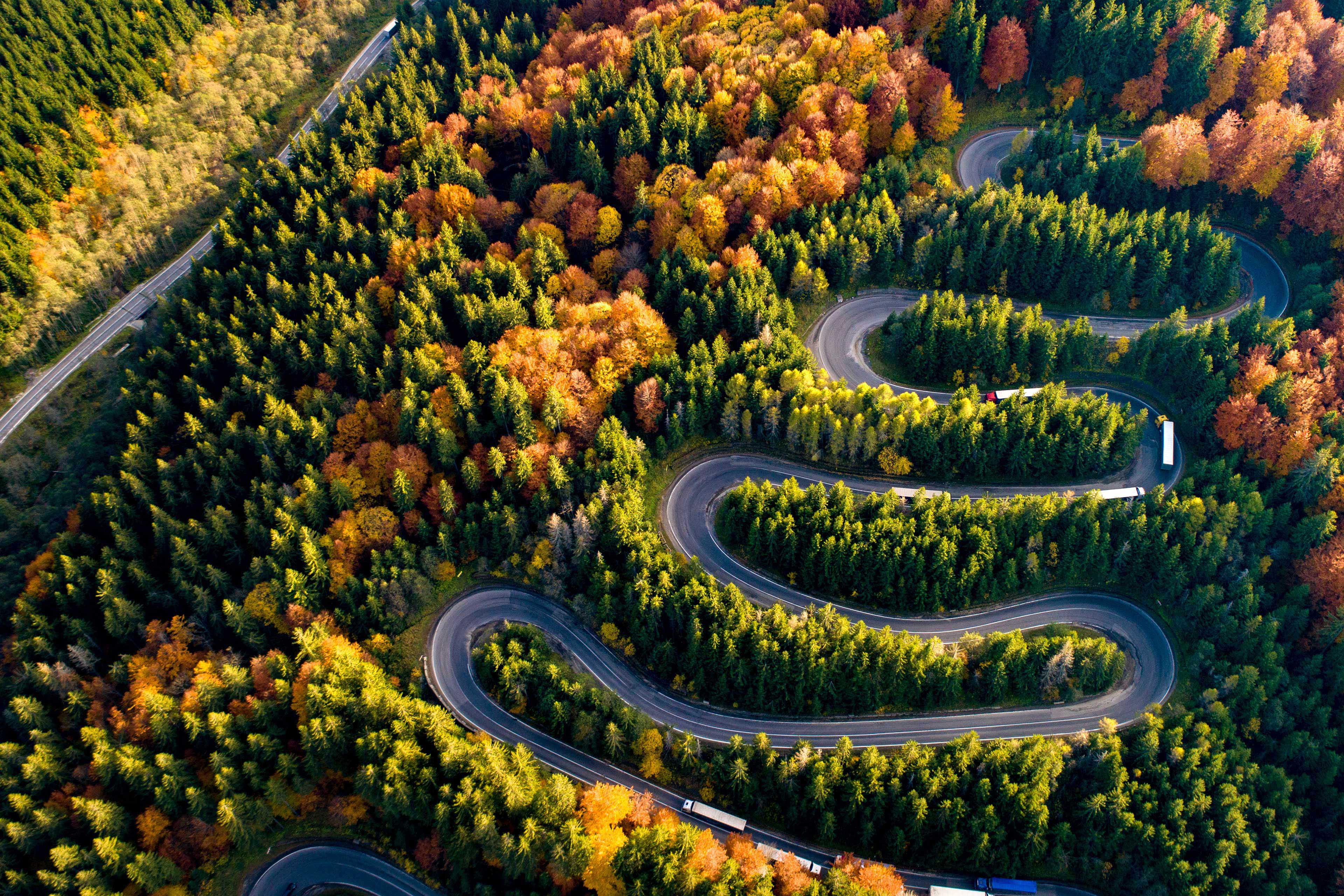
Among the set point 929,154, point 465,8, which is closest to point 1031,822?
point 929,154

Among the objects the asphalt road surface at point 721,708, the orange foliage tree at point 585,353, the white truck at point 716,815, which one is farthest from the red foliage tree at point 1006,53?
the white truck at point 716,815

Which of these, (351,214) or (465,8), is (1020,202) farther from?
(465,8)

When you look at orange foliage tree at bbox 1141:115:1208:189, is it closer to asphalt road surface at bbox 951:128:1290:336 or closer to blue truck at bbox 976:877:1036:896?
asphalt road surface at bbox 951:128:1290:336

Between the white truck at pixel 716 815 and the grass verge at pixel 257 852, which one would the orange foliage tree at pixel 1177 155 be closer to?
the white truck at pixel 716 815

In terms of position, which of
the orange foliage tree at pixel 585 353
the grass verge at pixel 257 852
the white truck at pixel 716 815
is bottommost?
the white truck at pixel 716 815

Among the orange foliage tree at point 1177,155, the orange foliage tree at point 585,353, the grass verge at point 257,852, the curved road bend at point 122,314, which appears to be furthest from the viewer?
the curved road bend at point 122,314

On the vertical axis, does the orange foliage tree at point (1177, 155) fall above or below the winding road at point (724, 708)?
above

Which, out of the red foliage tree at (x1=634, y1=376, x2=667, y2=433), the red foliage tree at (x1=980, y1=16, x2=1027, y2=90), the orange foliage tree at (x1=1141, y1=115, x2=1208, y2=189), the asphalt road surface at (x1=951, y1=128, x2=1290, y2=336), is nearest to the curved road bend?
the red foliage tree at (x1=634, y1=376, x2=667, y2=433)

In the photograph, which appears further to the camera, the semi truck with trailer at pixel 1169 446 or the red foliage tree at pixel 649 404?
the semi truck with trailer at pixel 1169 446
